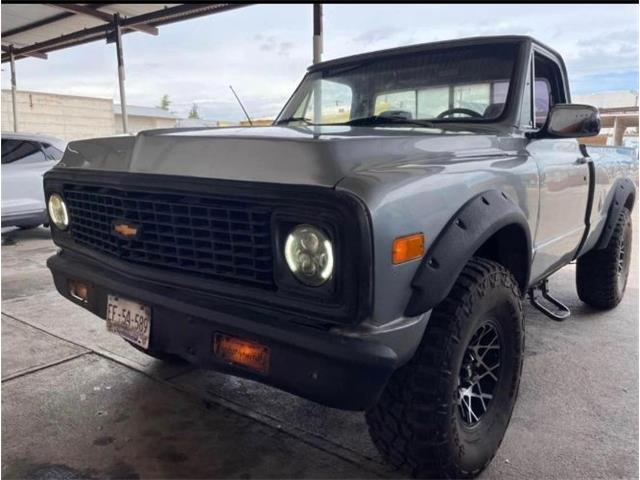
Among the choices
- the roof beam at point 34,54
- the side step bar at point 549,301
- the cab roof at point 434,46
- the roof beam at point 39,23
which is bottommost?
the side step bar at point 549,301

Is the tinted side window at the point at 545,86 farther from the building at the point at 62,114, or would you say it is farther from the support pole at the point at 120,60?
the building at the point at 62,114

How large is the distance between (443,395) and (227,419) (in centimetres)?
122

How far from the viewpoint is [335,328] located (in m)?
1.64

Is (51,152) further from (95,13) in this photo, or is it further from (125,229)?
(125,229)

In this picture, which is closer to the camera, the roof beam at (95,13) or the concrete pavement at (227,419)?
the concrete pavement at (227,419)

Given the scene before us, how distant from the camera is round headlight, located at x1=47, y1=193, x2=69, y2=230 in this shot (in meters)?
2.65

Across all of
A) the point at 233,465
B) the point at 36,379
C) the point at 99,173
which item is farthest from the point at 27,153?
the point at 233,465

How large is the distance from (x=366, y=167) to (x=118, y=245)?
3.84ft

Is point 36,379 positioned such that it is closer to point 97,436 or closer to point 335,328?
point 97,436

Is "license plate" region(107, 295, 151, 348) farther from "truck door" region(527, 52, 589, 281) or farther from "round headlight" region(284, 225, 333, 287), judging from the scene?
"truck door" region(527, 52, 589, 281)

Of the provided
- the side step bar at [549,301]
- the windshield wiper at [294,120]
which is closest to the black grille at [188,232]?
the windshield wiper at [294,120]

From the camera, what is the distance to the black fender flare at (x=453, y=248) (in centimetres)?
170

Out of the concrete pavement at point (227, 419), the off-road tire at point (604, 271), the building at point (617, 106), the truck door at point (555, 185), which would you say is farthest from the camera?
the building at point (617, 106)

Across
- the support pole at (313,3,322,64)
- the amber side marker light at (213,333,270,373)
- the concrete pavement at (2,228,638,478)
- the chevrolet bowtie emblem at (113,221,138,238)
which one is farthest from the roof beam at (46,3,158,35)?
the amber side marker light at (213,333,270,373)
